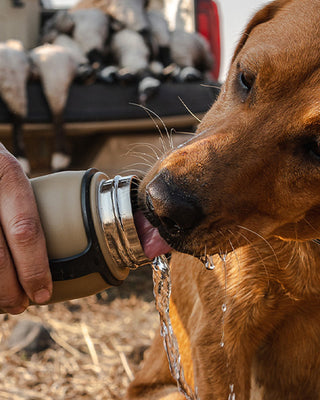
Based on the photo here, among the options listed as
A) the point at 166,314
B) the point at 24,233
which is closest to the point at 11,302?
the point at 24,233

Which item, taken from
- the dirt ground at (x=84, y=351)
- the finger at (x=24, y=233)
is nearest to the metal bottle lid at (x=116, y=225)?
the finger at (x=24, y=233)

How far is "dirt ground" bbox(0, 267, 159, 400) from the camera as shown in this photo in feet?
8.68

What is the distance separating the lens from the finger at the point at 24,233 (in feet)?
4.04

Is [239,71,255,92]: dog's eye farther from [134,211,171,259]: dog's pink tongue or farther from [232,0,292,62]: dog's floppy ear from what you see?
[134,211,171,259]: dog's pink tongue

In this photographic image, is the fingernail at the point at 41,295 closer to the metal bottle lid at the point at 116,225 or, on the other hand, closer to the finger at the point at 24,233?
the finger at the point at 24,233

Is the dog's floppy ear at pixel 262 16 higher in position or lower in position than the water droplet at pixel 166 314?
higher

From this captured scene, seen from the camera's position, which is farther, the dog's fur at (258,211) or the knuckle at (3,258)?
the dog's fur at (258,211)

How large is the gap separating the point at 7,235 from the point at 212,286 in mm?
755

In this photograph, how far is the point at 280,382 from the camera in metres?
1.94

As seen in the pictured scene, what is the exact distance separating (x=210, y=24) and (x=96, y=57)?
1.42 meters

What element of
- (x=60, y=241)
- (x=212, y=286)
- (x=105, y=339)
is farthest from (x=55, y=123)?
(x=60, y=241)

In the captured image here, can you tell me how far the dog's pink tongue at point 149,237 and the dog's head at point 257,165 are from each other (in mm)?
29

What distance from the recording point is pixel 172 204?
128cm

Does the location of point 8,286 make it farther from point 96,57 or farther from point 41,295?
point 96,57
